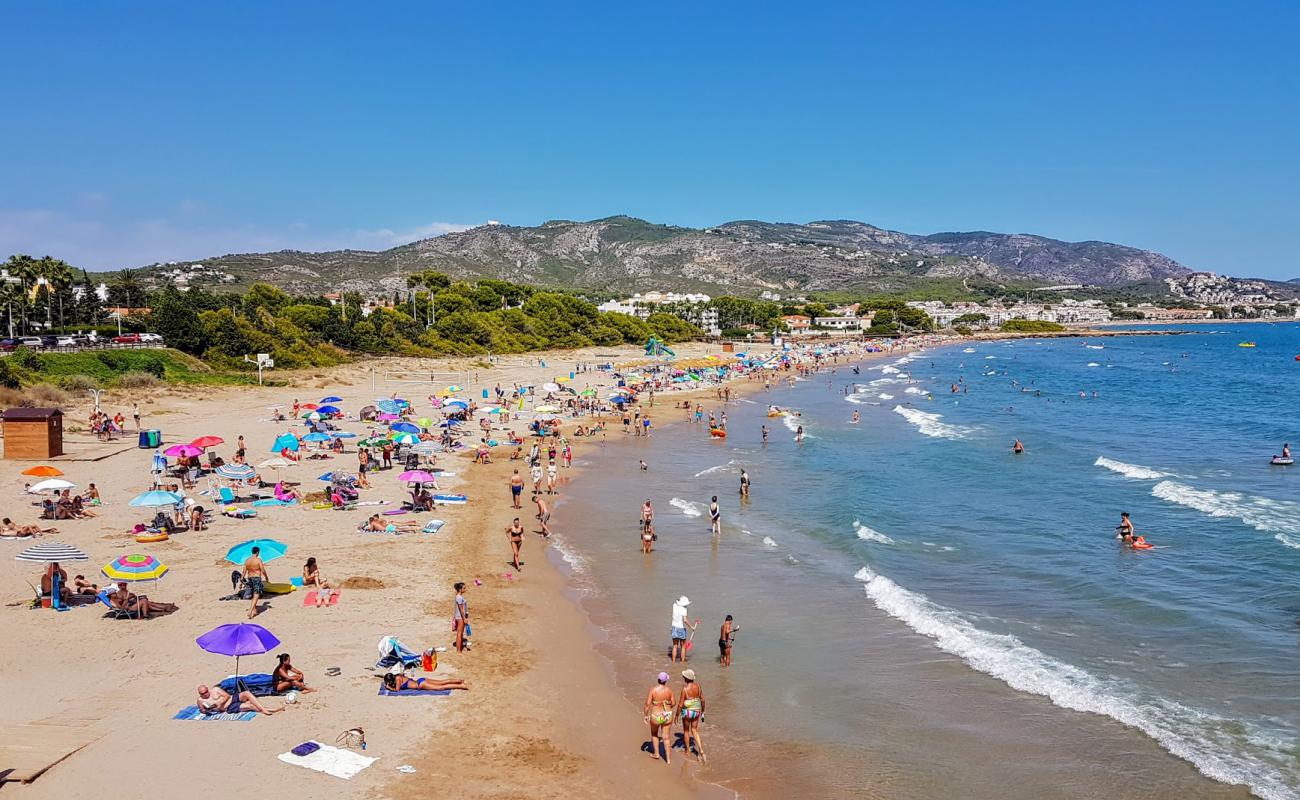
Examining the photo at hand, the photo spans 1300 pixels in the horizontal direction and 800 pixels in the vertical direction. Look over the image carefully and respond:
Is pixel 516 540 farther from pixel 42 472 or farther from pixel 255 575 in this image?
pixel 42 472

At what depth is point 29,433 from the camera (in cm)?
2528

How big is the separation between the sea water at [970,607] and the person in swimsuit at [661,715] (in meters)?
0.64

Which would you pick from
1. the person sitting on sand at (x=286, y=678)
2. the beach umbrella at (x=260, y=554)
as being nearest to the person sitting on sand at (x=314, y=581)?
the beach umbrella at (x=260, y=554)

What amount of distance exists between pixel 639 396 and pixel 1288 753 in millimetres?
45184

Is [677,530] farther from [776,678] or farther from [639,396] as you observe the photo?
[639,396]

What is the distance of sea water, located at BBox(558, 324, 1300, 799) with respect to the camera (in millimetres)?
10641

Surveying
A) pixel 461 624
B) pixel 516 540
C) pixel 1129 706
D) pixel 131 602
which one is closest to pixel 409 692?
pixel 461 624

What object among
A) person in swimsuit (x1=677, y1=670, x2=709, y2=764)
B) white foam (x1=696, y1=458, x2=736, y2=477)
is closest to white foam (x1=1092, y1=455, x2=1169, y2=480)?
white foam (x1=696, y1=458, x2=736, y2=477)

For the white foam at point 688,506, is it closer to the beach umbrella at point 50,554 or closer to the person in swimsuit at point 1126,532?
the person in swimsuit at point 1126,532

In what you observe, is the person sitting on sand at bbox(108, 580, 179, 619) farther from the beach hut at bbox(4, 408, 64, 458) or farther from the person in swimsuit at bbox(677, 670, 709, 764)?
the beach hut at bbox(4, 408, 64, 458)

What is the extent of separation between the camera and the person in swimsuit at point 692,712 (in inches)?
408

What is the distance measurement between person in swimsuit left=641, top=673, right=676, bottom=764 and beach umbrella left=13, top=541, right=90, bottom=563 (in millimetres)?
9752

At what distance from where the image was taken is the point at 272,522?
19.9 meters

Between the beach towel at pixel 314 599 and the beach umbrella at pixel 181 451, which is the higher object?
the beach umbrella at pixel 181 451
